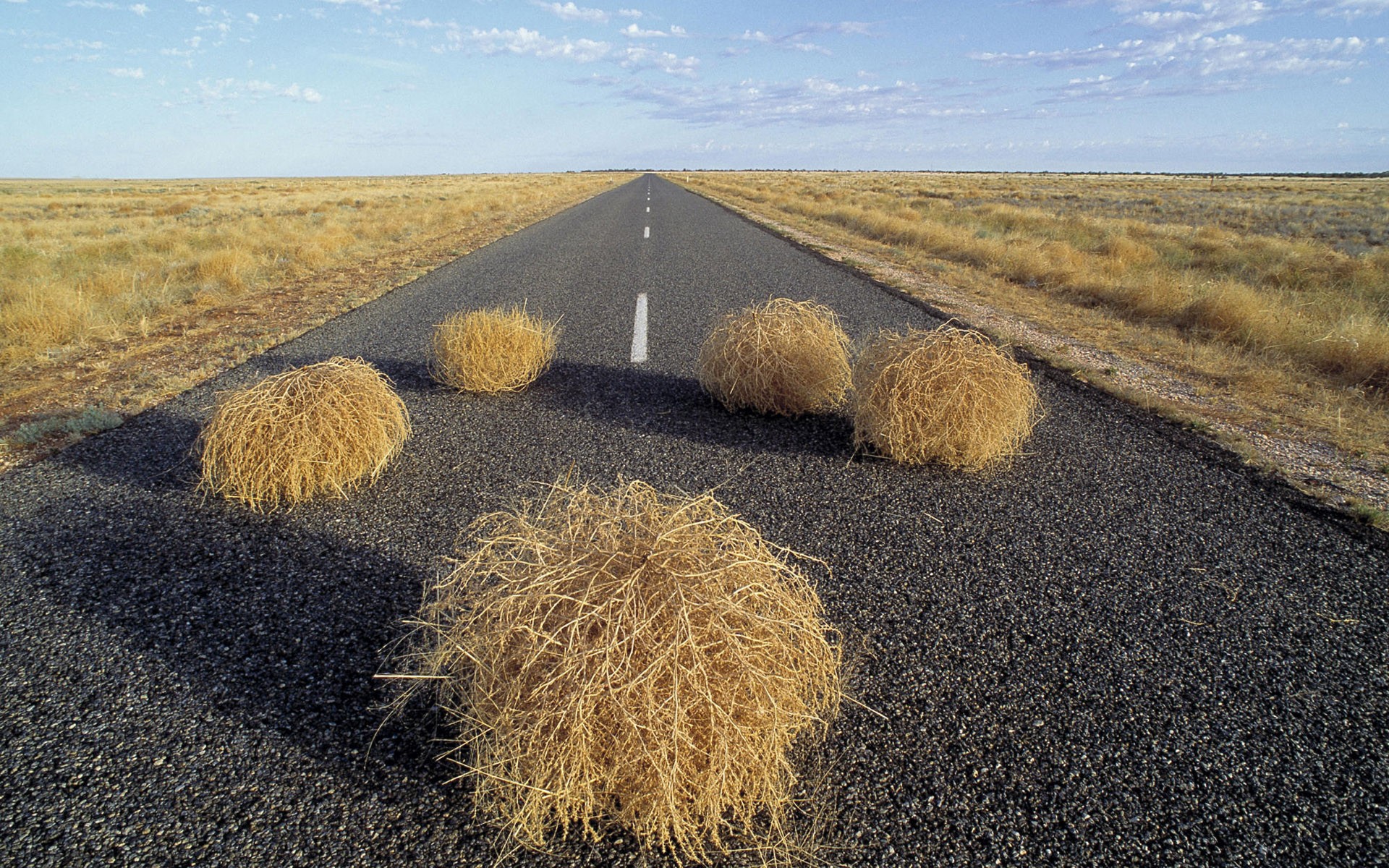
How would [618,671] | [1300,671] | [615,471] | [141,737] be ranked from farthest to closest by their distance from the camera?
[615,471] → [1300,671] → [141,737] → [618,671]

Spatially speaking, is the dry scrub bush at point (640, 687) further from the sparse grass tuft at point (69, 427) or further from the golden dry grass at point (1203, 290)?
the golden dry grass at point (1203, 290)

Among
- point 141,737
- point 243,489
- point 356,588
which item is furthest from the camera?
point 243,489

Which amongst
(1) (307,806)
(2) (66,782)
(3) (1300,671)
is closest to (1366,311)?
(3) (1300,671)

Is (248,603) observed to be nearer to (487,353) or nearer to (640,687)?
(640,687)

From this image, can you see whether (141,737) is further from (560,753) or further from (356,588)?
(560,753)

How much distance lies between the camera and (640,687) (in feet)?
6.26

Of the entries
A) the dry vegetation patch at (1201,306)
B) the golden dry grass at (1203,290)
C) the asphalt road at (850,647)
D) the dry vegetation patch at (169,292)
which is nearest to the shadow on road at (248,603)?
the asphalt road at (850,647)

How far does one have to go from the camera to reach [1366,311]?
919 cm

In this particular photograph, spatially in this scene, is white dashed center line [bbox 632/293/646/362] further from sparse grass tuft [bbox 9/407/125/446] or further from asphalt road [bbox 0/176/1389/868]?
sparse grass tuft [bbox 9/407/125/446]

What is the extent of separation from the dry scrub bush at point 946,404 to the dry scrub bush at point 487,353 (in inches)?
119

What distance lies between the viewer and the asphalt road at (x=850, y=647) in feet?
6.76

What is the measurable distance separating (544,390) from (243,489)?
2.62m

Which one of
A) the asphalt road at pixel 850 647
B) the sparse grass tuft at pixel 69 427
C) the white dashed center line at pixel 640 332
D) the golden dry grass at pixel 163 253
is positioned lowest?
the asphalt road at pixel 850 647

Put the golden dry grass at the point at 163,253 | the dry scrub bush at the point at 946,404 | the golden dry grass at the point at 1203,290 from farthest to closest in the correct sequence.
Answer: the golden dry grass at the point at 163,253 < the golden dry grass at the point at 1203,290 < the dry scrub bush at the point at 946,404
